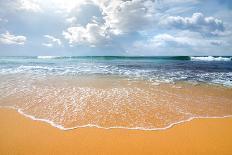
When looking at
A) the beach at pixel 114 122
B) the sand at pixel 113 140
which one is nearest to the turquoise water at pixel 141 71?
the beach at pixel 114 122

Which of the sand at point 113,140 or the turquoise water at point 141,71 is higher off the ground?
the turquoise water at point 141,71

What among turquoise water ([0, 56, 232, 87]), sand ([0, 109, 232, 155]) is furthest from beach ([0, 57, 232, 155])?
turquoise water ([0, 56, 232, 87])

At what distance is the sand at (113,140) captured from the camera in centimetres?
397

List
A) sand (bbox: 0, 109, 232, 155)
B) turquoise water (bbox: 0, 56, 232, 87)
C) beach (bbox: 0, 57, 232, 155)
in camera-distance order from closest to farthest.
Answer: sand (bbox: 0, 109, 232, 155)
beach (bbox: 0, 57, 232, 155)
turquoise water (bbox: 0, 56, 232, 87)

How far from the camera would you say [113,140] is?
173 inches

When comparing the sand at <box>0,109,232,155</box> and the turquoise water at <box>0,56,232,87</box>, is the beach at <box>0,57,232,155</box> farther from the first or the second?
the turquoise water at <box>0,56,232,87</box>

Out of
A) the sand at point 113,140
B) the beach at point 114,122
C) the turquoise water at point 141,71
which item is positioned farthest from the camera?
the turquoise water at point 141,71

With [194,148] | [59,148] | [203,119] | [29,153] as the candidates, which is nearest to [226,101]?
[203,119]

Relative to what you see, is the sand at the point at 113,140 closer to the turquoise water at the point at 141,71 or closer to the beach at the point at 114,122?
the beach at the point at 114,122

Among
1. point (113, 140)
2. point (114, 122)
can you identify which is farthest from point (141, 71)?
point (113, 140)

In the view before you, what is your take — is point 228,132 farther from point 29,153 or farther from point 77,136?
point 29,153

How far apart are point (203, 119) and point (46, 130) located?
13.6 feet

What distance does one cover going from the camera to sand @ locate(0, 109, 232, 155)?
13.0 ft

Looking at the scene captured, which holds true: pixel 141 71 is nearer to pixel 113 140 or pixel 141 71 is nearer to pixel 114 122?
pixel 114 122
